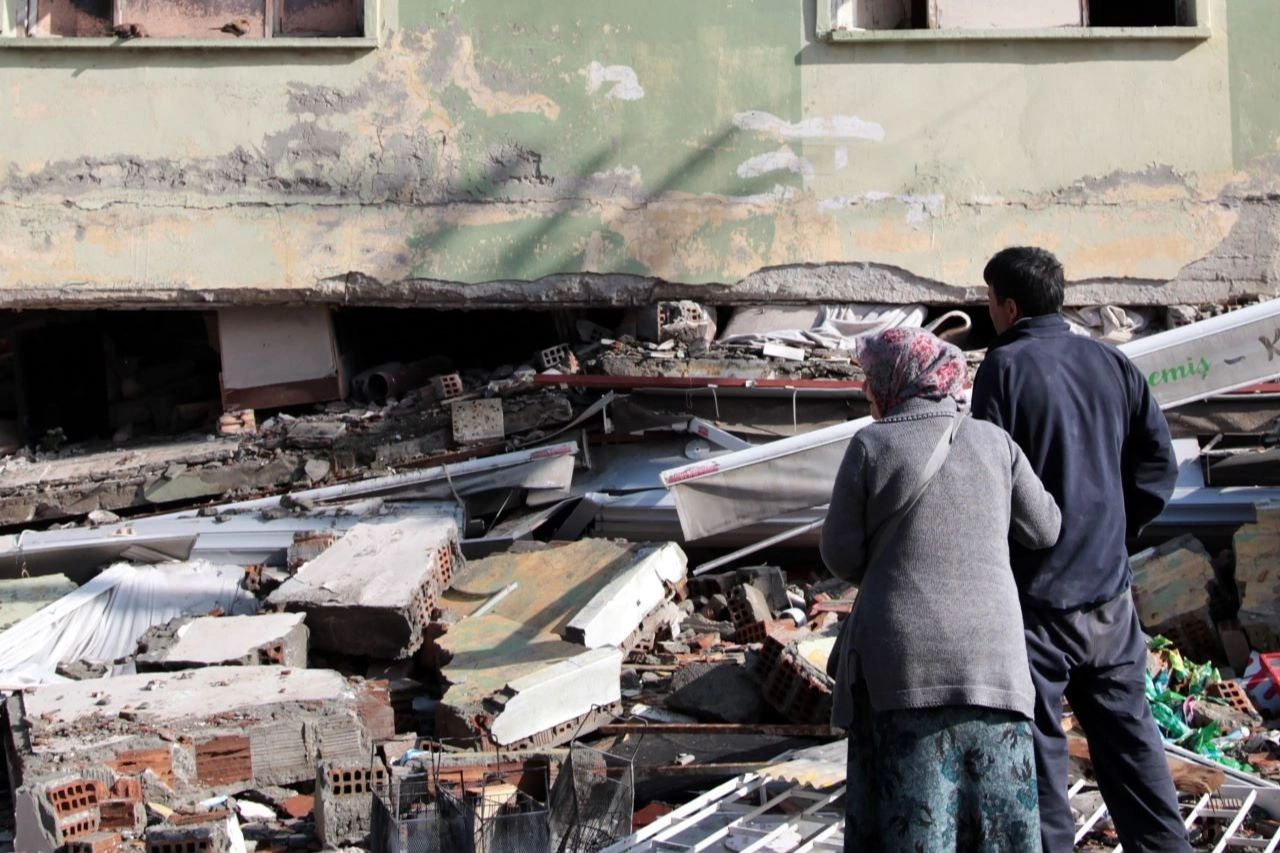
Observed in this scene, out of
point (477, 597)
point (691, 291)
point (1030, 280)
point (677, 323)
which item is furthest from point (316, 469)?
point (1030, 280)

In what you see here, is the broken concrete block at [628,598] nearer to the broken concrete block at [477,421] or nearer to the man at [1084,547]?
the broken concrete block at [477,421]

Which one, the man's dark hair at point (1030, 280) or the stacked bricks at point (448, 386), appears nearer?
the man's dark hair at point (1030, 280)

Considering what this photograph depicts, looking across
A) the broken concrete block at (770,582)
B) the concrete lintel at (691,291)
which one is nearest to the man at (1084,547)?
the broken concrete block at (770,582)

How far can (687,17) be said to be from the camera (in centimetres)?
906

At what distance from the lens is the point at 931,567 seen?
3.15 meters

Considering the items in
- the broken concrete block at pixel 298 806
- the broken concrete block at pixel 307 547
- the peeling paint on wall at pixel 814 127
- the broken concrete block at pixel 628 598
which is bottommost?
the broken concrete block at pixel 298 806

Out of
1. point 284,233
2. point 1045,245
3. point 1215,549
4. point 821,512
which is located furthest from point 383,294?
point 1215,549

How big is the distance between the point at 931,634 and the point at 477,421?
5692mm

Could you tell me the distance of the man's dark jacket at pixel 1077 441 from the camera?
11.7 ft

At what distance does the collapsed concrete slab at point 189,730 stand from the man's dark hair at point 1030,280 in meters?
3.06

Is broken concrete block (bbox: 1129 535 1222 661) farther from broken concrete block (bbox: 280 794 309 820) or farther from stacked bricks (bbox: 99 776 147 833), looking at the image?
stacked bricks (bbox: 99 776 147 833)

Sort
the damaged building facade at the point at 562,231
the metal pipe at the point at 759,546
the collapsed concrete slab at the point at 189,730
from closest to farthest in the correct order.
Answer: the collapsed concrete slab at the point at 189,730, the metal pipe at the point at 759,546, the damaged building facade at the point at 562,231

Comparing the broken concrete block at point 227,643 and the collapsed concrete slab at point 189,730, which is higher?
the broken concrete block at point 227,643

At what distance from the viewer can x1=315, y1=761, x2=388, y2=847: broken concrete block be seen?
5.10 m
